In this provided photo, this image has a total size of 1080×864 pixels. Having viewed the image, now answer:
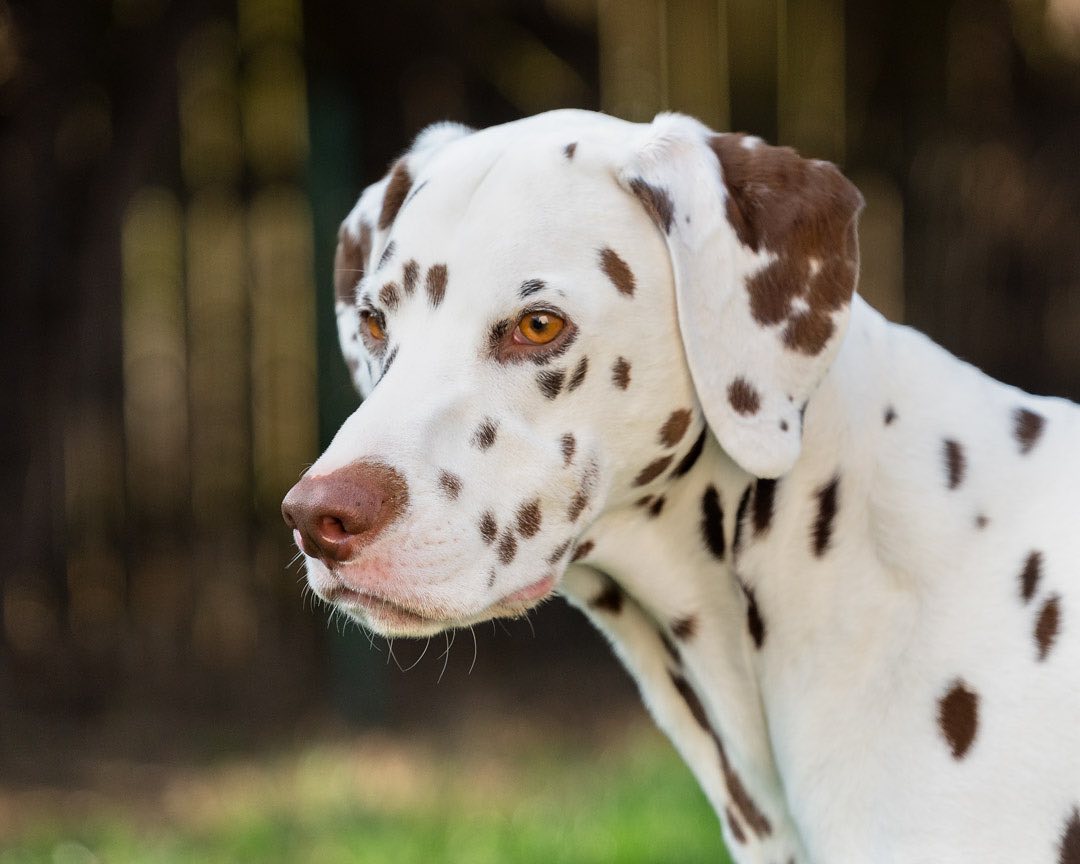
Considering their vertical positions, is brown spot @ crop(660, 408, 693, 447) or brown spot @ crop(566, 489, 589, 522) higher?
brown spot @ crop(660, 408, 693, 447)

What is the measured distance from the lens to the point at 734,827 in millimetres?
3049

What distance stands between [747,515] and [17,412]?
4.88m

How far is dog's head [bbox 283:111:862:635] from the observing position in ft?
8.48

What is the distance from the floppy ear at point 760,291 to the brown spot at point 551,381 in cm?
26

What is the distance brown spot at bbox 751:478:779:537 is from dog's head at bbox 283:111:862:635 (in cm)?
15

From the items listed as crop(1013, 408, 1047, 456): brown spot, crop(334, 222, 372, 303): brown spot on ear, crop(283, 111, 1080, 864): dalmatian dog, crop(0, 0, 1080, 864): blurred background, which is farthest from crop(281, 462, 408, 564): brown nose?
crop(0, 0, 1080, 864): blurred background

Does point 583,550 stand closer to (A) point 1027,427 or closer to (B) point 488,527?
(B) point 488,527

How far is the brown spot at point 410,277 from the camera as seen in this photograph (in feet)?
9.15

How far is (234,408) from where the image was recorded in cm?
686

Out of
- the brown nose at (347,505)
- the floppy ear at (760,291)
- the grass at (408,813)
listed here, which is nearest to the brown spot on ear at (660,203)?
the floppy ear at (760,291)

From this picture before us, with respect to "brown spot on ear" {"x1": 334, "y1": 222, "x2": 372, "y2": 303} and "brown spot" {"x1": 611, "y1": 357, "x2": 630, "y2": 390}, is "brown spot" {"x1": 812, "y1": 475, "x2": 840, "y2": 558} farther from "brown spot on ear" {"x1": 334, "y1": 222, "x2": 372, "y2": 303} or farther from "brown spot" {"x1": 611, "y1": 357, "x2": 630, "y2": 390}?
"brown spot on ear" {"x1": 334, "y1": 222, "x2": 372, "y2": 303}

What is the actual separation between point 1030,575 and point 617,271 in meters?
0.97

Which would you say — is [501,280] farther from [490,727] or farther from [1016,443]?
[490,727]

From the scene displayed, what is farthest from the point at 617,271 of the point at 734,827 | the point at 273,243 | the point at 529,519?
the point at 273,243
